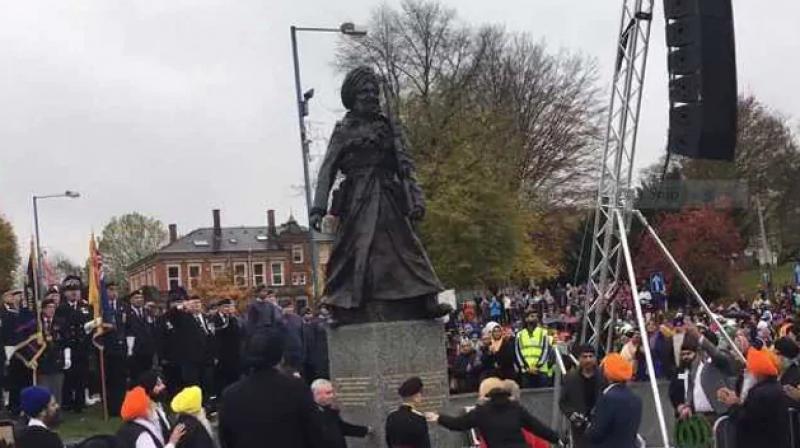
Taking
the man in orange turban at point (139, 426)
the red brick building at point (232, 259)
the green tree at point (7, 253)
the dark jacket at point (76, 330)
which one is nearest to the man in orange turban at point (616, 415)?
the man in orange turban at point (139, 426)

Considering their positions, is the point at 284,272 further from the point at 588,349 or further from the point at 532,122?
the point at 588,349

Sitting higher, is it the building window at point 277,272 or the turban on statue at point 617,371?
the building window at point 277,272

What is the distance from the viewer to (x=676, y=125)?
15.8 m

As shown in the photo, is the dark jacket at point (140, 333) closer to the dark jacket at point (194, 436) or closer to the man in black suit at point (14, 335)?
the man in black suit at point (14, 335)

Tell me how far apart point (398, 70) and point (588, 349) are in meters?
37.9

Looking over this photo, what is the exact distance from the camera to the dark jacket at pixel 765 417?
9781 mm

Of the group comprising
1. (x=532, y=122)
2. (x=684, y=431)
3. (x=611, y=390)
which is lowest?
(x=684, y=431)

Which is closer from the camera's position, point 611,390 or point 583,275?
point 611,390

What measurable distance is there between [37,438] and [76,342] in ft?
33.3

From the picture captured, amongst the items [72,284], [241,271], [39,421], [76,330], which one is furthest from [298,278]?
[39,421]

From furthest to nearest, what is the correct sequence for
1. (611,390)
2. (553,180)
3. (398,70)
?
(553,180)
(398,70)
(611,390)

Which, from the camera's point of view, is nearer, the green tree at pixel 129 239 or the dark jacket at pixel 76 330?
the dark jacket at pixel 76 330

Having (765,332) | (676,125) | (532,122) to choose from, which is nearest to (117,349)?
(676,125)

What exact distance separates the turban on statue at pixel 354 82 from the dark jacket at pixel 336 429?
3.50 metres
